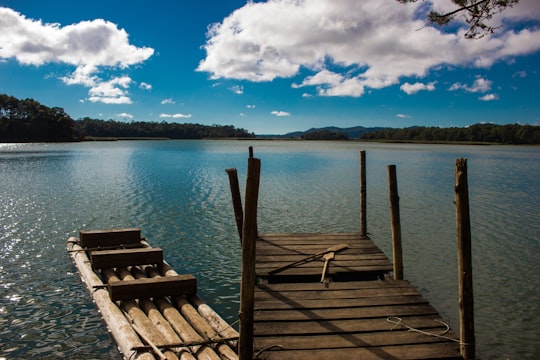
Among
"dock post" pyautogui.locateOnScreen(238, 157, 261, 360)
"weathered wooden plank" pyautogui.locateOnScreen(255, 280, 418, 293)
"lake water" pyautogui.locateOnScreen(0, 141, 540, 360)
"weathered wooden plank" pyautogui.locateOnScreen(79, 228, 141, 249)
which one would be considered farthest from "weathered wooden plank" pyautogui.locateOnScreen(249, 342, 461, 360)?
"weathered wooden plank" pyautogui.locateOnScreen(79, 228, 141, 249)

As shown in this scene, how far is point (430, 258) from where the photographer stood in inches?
628

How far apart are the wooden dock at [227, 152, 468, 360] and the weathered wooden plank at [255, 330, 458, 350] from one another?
17 mm

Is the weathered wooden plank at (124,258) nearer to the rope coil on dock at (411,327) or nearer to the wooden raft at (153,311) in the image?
the wooden raft at (153,311)

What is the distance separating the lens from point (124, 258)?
492 inches

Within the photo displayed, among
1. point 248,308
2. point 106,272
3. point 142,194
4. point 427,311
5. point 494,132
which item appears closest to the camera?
point 248,308

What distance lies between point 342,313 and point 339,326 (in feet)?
1.69

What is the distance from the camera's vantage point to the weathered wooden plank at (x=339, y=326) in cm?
697

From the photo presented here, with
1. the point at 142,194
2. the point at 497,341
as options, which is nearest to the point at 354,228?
the point at 497,341

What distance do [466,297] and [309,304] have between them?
2.98 m

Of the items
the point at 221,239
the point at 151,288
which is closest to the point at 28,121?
the point at 221,239

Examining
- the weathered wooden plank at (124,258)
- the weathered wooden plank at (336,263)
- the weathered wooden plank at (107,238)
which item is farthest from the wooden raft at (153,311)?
the weathered wooden plank at (336,263)

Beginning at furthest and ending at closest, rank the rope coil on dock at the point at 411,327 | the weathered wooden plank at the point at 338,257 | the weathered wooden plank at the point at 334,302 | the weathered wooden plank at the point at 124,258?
the weathered wooden plank at the point at 124,258, the weathered wooden plank at the point at 338,257, the weathered wooden plank at the point at 334,302, the rope coil on dock at the point at 411,327

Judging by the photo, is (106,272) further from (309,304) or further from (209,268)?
(309,304)

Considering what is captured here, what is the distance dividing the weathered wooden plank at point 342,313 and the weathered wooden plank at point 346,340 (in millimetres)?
602
